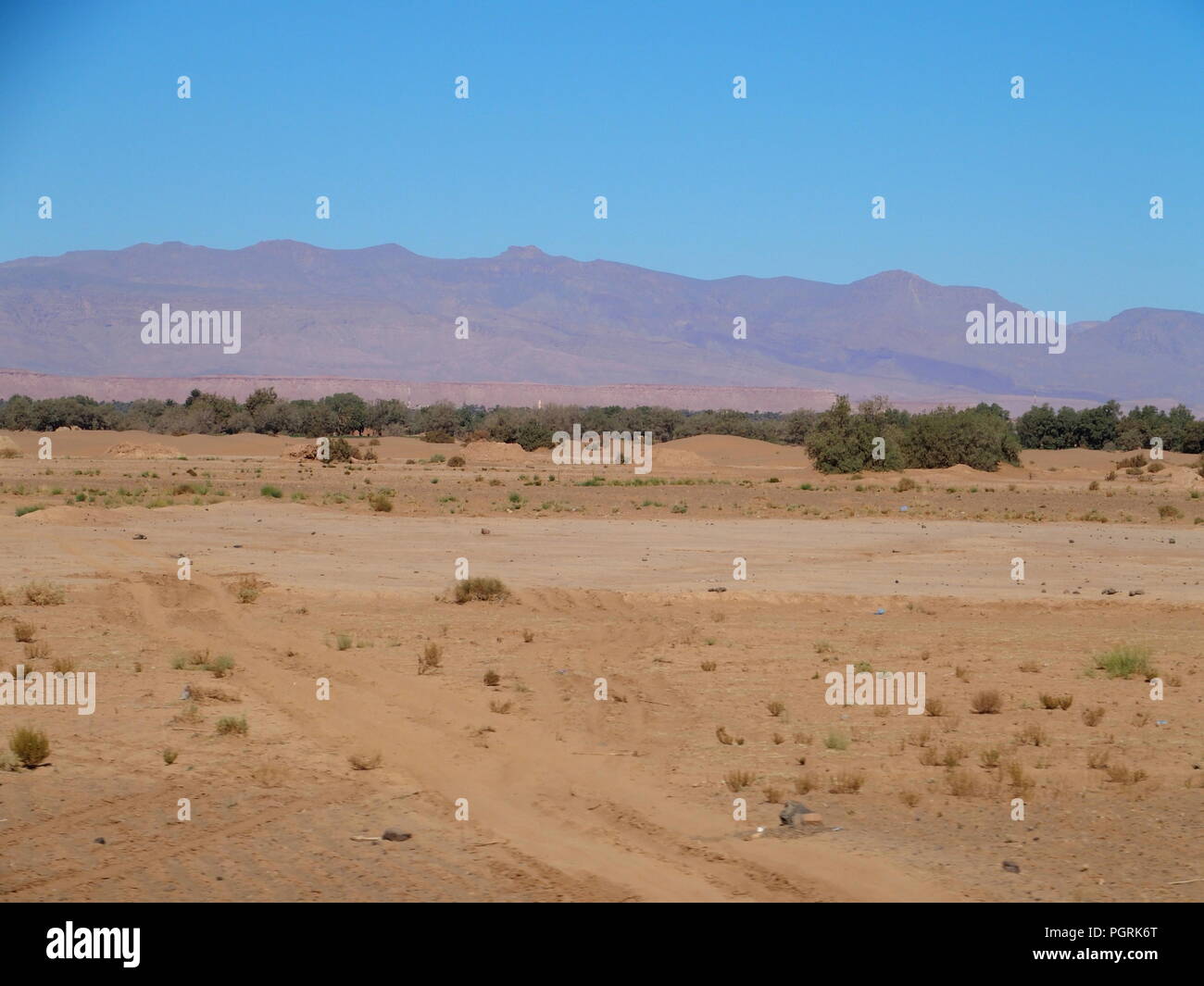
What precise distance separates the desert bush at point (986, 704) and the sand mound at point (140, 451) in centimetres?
7176

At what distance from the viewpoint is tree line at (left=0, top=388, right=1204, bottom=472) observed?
235 ft

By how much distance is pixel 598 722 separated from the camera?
13.2m

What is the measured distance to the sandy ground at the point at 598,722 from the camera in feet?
28.1

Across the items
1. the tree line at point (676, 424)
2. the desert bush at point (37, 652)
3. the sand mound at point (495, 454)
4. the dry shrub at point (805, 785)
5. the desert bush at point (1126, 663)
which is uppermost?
the tree line at point (676, 424)

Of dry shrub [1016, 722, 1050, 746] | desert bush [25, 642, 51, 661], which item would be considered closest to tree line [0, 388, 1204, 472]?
desert bush [25, 642, 51, 661]

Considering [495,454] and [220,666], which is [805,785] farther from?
[495,454]

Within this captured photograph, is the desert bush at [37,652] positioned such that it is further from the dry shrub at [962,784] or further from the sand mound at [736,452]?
the sand mound at [736,452]

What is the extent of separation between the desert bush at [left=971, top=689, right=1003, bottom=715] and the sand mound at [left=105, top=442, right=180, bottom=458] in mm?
71755

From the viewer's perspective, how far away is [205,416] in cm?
11094

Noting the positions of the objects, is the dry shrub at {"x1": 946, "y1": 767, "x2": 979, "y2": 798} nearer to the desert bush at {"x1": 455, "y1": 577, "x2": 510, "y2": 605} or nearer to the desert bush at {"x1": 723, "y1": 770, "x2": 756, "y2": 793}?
the desert bush at {"x1": 723, "y1": 770, "x2": 756, "y2": 793}

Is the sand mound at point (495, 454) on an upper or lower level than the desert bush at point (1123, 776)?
upper

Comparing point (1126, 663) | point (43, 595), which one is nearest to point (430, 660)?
point (43, 595)

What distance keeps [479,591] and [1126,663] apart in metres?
10.1

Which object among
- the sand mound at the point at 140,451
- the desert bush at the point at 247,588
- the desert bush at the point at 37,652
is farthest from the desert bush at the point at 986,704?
the sand mound at the point at 140,451
